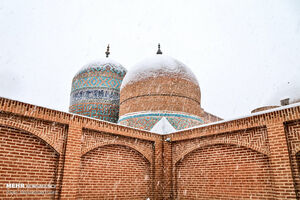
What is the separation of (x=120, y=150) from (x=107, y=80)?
9.19 meters

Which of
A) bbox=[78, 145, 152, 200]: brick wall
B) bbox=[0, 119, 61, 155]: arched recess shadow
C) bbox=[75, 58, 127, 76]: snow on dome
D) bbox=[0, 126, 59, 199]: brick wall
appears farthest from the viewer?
bbox=[75, 58, 127, 76]: snow on dome

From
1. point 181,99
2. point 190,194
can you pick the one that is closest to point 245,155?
point 190,194

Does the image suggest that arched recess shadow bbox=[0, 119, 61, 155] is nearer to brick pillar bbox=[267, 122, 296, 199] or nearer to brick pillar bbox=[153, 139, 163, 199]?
brick pillar bbox=[153, 139, 163, 199]

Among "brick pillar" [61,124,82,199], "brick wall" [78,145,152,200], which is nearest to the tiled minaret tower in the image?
"brick wall" [78,145,152,200]

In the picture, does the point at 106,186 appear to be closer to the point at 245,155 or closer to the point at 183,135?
the point at 183,135

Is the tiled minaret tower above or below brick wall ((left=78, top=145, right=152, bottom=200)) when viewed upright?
above

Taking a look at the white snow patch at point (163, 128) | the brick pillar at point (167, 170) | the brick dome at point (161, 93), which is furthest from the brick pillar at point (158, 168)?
the brick dome at point (161, 93)

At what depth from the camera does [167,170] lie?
7.96 metres

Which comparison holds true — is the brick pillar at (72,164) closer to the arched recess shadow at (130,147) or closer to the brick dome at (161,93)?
the arched recess shadow at (130,147)

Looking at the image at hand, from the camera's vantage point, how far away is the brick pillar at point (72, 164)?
5.76 m

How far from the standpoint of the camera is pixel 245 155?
6.15 metres

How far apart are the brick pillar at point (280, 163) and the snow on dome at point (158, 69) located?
22.6 ft

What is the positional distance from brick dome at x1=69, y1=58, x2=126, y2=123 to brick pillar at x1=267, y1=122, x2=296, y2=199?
10830 mm

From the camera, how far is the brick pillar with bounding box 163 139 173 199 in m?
7.74
